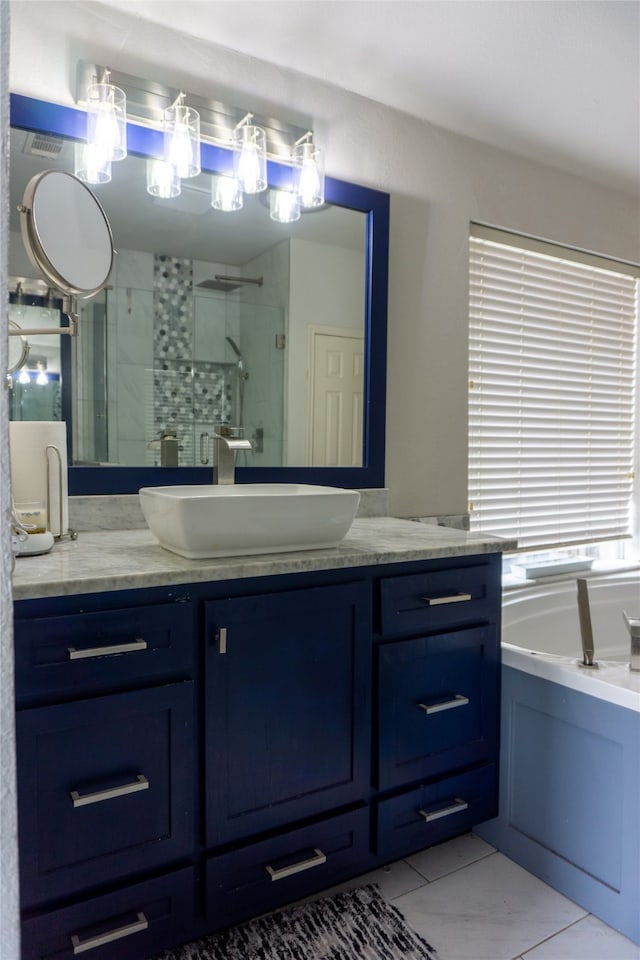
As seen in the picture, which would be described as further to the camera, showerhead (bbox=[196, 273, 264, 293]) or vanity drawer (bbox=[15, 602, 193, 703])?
showerhead (bbox=[196, 273, 264, 293])

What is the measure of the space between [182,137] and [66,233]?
0.57 meters

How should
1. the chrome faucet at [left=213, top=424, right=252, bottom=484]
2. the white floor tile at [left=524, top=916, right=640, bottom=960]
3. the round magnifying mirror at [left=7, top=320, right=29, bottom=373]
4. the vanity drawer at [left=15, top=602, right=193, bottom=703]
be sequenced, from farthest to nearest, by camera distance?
the chrome faucet at [left=213, top=424, right=252, bottom=484] → the round magnifying mirror at [left=7, top=320, right=29, bottom=373] → the white floor tile at [left=524, top=916, right=640, bottom=960] → the vanity drawer at [left=15, top=602, right=193, bottom=703]

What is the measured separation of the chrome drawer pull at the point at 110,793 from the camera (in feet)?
4.25

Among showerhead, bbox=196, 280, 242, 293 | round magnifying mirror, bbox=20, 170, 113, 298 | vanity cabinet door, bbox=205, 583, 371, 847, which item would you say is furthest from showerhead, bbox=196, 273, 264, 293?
vanity cabinet door, bbox=205, 583, 371, 847

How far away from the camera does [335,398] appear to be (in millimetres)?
2314

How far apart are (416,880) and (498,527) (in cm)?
154

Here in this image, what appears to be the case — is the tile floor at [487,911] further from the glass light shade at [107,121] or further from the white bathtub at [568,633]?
the glass light shade at [107,121]

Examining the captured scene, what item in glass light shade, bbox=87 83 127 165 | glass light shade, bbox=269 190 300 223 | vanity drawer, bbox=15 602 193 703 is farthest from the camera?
glass light shade, bbox=269 190 300 223

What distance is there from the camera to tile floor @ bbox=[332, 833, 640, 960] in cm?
160

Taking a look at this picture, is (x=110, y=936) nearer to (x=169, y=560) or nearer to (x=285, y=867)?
(x=285, y=867)

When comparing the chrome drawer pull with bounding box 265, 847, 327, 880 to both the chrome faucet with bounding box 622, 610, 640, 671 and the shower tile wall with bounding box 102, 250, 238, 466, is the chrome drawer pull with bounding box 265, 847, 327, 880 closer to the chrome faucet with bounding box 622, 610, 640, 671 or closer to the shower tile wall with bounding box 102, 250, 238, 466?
the chrome faucet with bounding box 622, 610, 640, 671

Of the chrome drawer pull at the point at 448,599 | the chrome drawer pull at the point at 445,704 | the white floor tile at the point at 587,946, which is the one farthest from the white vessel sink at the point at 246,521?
the white floor tile at the point at 587,946

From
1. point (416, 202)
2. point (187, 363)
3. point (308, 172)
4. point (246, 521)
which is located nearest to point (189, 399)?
point (187, 363)

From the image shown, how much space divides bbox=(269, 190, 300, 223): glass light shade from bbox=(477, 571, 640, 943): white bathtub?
1527 mm
